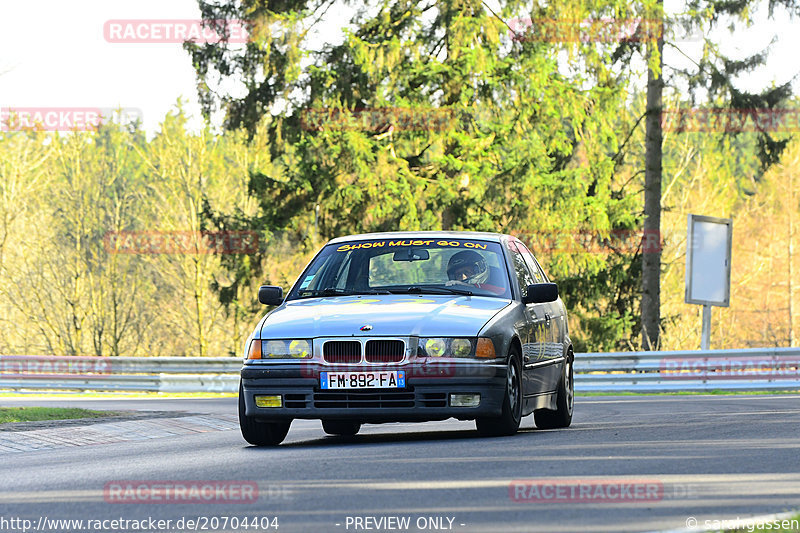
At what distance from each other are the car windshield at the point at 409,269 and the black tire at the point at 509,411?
85 cm

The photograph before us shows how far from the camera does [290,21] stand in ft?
105

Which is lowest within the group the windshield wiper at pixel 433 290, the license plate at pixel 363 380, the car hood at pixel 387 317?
the license plate at pixel 363 380

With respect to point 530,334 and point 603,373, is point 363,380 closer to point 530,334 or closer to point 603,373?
point 530,334

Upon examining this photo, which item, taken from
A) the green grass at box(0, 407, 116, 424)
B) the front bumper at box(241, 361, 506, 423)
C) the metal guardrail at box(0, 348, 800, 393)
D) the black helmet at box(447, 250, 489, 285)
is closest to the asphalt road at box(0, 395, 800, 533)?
the front bumper at box(241, 361, 506, 423)

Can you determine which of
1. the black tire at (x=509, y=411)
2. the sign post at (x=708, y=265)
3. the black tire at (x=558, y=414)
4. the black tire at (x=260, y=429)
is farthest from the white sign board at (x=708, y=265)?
the black tire at (x=260, y=429)

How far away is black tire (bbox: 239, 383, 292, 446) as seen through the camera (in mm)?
10203

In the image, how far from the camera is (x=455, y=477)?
7.62 metres

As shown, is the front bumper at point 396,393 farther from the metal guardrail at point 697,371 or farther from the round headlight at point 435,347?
the metal guardrail at point 697,371

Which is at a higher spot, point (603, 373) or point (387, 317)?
point (387, 317)

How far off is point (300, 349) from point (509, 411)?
170cm

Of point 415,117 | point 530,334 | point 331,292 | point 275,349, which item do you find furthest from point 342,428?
point 415,117

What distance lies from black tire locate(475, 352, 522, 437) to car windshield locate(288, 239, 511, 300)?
2.78ft

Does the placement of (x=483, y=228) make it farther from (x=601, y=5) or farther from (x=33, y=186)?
(x=33, y=186)

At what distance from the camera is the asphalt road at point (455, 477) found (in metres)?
6.32
